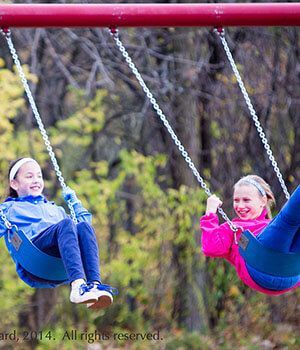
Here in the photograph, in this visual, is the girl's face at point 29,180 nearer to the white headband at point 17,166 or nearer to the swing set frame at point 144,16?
the white headband at point 17,166

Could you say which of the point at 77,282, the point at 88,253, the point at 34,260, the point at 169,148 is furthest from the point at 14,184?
the point at 169,148

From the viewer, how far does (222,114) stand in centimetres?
1235

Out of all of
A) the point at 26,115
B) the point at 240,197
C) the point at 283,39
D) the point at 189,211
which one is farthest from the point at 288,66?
the point at 240,197

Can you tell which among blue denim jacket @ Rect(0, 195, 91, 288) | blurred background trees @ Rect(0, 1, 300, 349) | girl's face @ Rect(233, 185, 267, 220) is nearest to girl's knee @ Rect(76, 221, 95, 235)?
blue denim jacket @ Rect(0, 195, 91, 288)

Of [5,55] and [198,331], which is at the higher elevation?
[5,55]

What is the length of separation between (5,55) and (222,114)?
265cm

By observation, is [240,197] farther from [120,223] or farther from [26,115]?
[120,223]

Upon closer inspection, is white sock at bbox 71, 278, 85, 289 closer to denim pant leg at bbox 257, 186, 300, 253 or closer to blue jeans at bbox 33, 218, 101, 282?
blue jeans at bbox 33, 218, 101, 282

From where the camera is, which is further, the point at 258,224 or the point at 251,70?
the point at 251,70

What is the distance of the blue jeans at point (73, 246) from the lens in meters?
5.90

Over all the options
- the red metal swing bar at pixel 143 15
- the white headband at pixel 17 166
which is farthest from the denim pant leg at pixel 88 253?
the red metal swing bar at pixel 143 15

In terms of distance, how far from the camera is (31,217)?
21.3 ft

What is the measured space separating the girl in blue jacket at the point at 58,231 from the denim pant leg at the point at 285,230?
39.0 inches

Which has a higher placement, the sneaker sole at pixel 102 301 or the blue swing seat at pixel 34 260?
the blue swing seat at pixel 34 260
